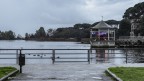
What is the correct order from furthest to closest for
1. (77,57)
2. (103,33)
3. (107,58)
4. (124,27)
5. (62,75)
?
(124,27) < (103,33) < (107,58) < (77,57) < (62,75)

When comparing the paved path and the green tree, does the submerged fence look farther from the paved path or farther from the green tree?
the green tree

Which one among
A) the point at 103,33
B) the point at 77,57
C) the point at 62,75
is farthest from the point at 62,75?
the point at 103,33

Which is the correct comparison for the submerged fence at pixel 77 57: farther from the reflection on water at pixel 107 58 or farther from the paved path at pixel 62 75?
the paved path at pixel 62 75

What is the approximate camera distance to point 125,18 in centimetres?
18800

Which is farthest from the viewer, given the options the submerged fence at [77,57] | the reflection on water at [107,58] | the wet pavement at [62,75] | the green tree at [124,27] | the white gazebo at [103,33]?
the green tree at [124,27]

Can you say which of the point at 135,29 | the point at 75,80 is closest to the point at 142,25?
the point at 135,29

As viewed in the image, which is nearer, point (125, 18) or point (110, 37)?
point (110, 37)

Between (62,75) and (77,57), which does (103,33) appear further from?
(62,75)

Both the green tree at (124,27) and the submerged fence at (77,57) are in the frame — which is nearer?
the submerged fence at (77,57)

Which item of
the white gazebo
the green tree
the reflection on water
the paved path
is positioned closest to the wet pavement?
the paved path

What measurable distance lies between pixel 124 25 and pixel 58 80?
6398 inches

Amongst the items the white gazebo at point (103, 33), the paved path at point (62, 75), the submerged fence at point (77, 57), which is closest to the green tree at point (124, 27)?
the white gazebo at point (103, 33)

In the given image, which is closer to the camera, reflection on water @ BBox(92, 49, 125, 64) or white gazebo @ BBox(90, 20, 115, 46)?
reflection on water @ BBox(92, 49, 125, 64)

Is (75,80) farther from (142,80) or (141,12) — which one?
(141,12)
